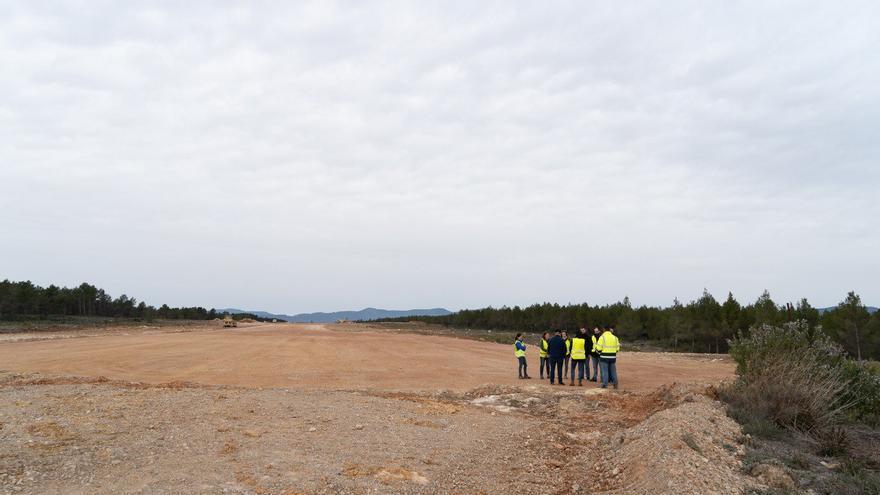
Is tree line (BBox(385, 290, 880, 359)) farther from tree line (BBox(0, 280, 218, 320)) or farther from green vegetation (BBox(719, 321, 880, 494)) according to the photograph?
tree line (BBox(0, 280, 218, 320))

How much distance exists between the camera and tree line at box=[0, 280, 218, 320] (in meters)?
77.1

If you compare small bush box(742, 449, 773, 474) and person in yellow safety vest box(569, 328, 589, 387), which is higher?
person in yellow safety vest box(569, 328, 589, 387)

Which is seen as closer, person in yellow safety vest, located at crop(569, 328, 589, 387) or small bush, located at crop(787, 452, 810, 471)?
small bush, located at crop(787, 452, 810, 471)

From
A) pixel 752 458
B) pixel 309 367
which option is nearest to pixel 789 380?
pixel 752 458

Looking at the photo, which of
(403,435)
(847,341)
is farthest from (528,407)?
(847,341)

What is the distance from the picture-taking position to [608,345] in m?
17.8

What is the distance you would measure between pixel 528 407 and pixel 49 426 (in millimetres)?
10748

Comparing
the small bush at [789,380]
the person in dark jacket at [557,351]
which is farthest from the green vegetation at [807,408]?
the person in dark jacket at [557,351]

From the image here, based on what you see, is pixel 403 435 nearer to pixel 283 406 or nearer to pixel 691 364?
pixel 283 406

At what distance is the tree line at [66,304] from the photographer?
77.1 meters

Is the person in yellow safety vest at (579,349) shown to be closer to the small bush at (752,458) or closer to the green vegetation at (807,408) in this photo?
the green vegetation at (807,408)

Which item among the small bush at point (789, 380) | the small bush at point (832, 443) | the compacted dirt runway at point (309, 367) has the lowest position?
the compacted dirt runway at point (309, 367)

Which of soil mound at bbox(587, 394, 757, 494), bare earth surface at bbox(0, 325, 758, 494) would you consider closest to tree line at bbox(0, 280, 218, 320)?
bare earth surface at bbox(0, 325, 758, 494)

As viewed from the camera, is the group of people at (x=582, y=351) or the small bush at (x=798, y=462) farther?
the group of people at (x=582, y=351)
